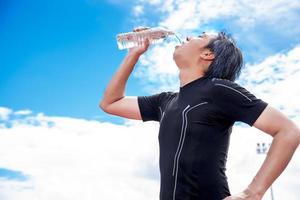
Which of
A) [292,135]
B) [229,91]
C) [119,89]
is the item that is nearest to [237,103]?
[229,91]

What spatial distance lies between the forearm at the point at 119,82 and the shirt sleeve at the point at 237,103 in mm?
1150

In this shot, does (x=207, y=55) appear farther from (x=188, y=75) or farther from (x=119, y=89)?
(x=119, y=89)

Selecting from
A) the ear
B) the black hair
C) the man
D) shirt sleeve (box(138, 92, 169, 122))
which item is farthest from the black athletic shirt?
shirt sleeve (box(138, 92, 169, 122))

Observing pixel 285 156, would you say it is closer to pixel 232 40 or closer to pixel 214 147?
pixel 214 147

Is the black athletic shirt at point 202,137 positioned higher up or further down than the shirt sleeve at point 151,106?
further down

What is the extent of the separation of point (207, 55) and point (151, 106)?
0.62m

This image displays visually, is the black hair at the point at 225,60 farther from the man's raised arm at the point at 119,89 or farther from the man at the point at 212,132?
the man's raised arm at the point at 119,89

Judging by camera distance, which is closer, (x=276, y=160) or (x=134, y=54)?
(x=276, y=160)

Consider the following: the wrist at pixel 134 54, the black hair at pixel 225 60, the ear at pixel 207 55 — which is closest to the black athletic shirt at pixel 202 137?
the black hair at pixel 225 60

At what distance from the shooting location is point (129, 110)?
12.4 feet

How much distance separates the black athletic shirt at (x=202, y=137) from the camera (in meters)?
2.75

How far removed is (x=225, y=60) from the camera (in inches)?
129

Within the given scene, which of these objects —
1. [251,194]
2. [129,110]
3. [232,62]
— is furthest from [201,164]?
[129,110]

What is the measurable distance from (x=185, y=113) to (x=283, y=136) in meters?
0.64
